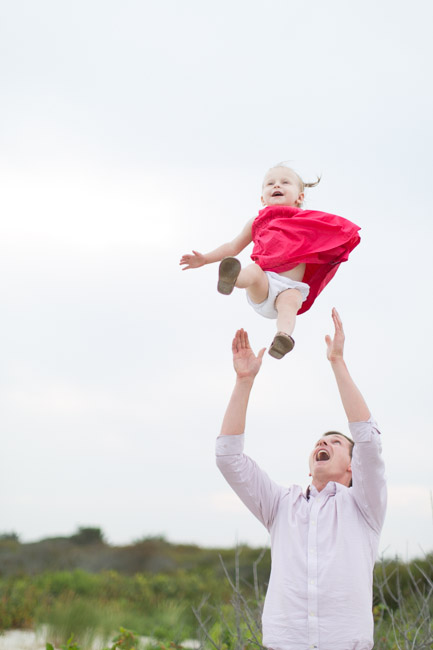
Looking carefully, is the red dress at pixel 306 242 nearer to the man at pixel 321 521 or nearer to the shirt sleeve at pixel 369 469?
the man at pixel 321 521

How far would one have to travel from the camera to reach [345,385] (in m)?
2.79

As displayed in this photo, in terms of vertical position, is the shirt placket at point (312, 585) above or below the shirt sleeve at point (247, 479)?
below

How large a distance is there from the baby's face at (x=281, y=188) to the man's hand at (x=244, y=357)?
737 millimetres

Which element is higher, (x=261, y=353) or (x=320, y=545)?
(x=261, y=353)

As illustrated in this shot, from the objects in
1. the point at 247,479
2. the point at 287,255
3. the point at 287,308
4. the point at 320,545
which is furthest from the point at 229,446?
the point at 287,255

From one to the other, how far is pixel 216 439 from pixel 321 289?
94 cm

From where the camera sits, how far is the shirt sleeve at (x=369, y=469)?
270cm

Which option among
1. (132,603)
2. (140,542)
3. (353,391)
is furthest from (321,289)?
(140,542)

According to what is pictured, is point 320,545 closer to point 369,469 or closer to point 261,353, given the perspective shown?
point 369,469

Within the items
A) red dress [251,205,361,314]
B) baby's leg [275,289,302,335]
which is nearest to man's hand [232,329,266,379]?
baby's leg [275,289,302,335]

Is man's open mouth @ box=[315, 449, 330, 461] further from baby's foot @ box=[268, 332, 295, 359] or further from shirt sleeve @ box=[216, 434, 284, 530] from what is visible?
baby's foot @ box=[268, 332, 295, 359]

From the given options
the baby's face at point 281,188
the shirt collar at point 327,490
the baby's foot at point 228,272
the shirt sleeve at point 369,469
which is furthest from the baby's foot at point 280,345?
the baby's face at point 281,188

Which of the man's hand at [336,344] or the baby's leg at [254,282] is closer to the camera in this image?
the man's hand at [336,344]

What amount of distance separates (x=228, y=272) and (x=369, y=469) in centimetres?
92
